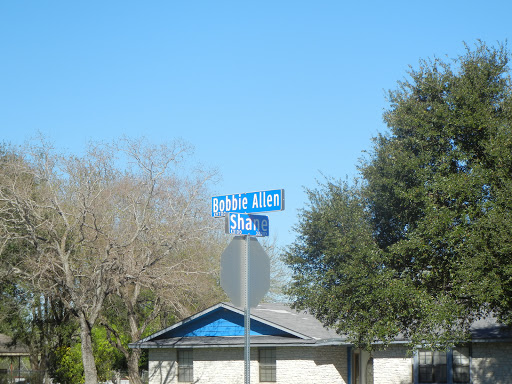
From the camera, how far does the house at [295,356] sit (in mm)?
27328

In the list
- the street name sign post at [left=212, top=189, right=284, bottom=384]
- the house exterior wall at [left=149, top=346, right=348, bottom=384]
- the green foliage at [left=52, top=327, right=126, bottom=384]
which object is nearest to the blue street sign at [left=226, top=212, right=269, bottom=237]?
the street name sign post at [left=212, top=189, right=284, bottom=384]

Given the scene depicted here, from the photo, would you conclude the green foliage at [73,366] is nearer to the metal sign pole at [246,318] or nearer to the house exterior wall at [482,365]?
the house exterior wall at [482,365]

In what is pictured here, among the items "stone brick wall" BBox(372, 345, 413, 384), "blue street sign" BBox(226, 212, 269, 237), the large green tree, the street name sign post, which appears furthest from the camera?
"stone brick wall" BBox(372, 345, 413, 384)

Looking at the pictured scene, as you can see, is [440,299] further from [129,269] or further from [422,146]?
[129,269]

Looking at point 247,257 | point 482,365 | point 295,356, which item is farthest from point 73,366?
point 247,257

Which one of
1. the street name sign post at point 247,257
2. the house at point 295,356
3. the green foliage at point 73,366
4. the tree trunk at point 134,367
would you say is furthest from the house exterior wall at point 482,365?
the green foliage at point 73,366

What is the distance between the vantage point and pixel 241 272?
802cm

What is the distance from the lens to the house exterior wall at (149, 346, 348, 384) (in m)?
30.2

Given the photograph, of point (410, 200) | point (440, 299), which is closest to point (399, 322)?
point (440, 299)

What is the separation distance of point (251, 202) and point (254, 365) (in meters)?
23.8

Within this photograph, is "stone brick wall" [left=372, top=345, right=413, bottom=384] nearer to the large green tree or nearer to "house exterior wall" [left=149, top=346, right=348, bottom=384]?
"house exterior wall" [left=149, top=346, right=348, bottom=384]

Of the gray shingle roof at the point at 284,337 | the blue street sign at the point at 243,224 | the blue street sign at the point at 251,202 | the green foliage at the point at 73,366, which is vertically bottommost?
the green foliage at the point at 73,366

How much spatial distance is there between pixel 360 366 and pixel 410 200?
13.3m

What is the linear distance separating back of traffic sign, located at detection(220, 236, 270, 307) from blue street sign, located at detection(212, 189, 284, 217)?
20.2 inches
